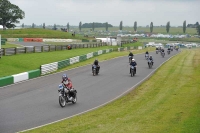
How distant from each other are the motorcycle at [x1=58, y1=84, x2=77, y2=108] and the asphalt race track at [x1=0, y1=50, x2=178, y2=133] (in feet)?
0.93

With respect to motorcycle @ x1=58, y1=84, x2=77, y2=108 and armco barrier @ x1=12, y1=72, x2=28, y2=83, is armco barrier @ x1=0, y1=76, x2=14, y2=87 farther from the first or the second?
motorcycle @ x1=58, y1=84, x2=77, y2=108

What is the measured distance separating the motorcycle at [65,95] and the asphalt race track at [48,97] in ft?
0.93

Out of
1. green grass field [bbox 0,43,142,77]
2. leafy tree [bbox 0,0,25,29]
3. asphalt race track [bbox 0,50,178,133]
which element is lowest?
asphalt race track [bbox 0,50,178,133]

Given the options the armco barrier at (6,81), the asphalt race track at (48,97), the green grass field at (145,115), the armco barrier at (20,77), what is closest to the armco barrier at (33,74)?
the asphalt race track at (48,97)

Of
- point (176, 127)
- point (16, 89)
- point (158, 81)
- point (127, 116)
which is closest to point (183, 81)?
point (158, 81)

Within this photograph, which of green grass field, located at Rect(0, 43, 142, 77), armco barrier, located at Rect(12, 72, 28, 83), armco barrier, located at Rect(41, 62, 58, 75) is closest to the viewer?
armco barrier, located at Rect(12, 72, 28, 83)

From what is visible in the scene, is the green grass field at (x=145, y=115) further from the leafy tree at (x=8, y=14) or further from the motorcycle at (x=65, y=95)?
the leafy tree at (x=8, y=14)

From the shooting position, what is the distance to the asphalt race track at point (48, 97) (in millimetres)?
16792

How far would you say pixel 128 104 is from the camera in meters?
20.8

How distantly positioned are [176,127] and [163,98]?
830 cm

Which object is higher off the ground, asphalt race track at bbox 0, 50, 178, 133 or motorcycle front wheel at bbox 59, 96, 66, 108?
motorcycle front wheel at bbox 59, 96, 66, 108

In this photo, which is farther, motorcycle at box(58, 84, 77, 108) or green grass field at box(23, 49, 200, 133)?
motorcycle at box(58, 84, 77, 108)

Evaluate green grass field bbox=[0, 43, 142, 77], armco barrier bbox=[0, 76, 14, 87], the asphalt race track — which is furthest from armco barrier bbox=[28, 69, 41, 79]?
armco barrier bbox=[0, 76, 14, 87]

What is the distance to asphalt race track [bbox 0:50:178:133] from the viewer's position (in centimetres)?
1679
